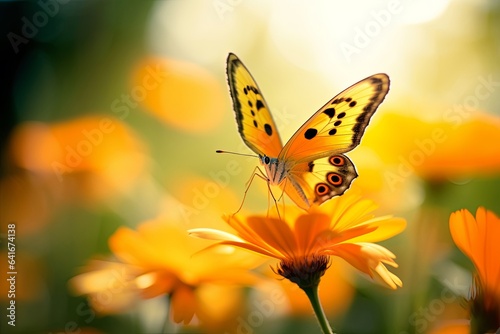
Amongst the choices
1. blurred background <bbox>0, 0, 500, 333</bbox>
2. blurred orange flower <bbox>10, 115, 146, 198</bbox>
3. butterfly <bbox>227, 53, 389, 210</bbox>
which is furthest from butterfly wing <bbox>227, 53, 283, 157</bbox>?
blurred orange flower <bbox>10, 115, 146, 198</bbox>

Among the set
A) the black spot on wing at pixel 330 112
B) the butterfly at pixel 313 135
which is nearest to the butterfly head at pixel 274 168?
the butterfly at pixel 313 135

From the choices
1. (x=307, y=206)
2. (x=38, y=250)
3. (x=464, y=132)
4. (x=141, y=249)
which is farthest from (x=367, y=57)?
(x=38, y=250)

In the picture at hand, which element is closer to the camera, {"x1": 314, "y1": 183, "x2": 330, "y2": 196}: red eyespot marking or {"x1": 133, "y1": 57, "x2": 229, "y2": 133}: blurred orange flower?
{"x1": 314, "y1": 183, "x2": 330, "y2": 196}: red eyespot marking

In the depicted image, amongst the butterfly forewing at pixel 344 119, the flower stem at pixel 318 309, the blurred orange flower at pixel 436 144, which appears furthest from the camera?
the blurred orange flower at pixel 436 144

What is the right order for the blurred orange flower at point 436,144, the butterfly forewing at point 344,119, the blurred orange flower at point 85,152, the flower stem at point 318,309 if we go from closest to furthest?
the flower stem at point 318,309, the butterfly forewing at point 344,119, the blurred orange flower at point 436,144, the blurred orange flower at point 85,152

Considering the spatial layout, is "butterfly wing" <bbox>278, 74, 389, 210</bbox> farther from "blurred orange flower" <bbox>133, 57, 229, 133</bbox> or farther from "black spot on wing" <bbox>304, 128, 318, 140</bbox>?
"blurred orange flower" <bbox>133, 57, 229, 133</bbox>

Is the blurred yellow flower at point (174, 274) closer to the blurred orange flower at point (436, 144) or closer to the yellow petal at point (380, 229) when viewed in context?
the yellow petal at point (380, 229)

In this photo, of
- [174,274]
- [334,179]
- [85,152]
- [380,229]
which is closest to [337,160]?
[334,179]

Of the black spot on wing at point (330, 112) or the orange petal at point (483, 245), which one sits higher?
the black spot on wing at point (330, 112)
